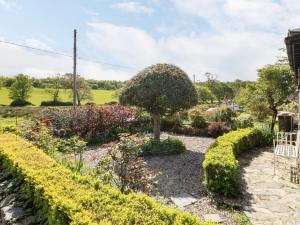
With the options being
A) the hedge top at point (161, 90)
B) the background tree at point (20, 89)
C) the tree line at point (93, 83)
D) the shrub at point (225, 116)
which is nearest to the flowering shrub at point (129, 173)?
the hedge top at point (161, 90)

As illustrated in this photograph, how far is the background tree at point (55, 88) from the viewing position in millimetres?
48406

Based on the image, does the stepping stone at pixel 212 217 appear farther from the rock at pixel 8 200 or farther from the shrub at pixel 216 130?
the shrub at pixel 216 130

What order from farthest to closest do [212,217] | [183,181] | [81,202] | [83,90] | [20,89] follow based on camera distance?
[83,90], [20,89], [183,181], [212,217], [81,202]

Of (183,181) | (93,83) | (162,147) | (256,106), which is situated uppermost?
(93,83)

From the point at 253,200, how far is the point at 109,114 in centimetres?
917

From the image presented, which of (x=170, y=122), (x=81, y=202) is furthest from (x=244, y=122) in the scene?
(x=81, y=202)

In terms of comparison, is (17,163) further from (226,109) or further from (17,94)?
(17,94)

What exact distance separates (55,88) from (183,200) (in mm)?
46060

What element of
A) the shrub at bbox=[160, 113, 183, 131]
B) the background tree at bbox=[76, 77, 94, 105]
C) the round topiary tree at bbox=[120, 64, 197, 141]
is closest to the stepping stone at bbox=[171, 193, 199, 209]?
the round topiary tree at bbox=[120, 64, 197, 141]

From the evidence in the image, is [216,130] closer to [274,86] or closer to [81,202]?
[274,86]

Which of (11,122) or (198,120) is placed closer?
(198,120)

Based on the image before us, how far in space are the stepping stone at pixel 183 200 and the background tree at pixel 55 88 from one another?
1717 inches

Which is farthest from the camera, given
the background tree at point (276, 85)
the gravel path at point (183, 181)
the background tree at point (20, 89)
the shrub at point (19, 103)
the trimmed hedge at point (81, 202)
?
the background tree at point (20, 89)

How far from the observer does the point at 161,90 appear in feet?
37.5
